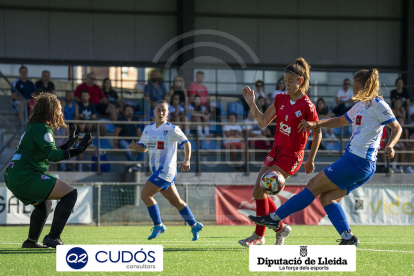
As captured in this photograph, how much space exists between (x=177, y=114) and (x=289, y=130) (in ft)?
31.7

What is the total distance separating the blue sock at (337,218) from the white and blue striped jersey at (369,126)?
68cm

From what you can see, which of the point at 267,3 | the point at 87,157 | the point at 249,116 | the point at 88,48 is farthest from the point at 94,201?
the point at 267,3

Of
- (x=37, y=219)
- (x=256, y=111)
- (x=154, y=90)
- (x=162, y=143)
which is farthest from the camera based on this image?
(x=154, y=90)

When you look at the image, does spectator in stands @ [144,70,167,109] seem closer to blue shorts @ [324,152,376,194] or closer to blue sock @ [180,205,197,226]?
blue sock @ [180,205,197,226]

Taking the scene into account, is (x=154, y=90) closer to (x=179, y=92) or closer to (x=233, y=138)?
(x=179, y=92)

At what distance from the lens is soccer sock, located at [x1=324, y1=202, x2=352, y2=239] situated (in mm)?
6180

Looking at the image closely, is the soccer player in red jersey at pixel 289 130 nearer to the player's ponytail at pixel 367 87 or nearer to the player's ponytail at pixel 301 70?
the player's ponytail at pixel 301 70

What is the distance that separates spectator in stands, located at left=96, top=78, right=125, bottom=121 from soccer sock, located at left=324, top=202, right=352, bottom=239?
10973mm

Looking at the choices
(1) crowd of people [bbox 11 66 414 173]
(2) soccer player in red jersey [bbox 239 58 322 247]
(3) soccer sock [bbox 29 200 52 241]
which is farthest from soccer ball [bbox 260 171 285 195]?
(1) crowd of people [bbox 11 66 414 173]

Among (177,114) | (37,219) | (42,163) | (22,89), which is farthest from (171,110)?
(42,163)

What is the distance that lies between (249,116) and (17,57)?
8.42 meters

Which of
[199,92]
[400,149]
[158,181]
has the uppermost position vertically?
[199,92]

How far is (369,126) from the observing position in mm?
6062

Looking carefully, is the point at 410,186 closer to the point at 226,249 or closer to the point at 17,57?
the point at 226,249
